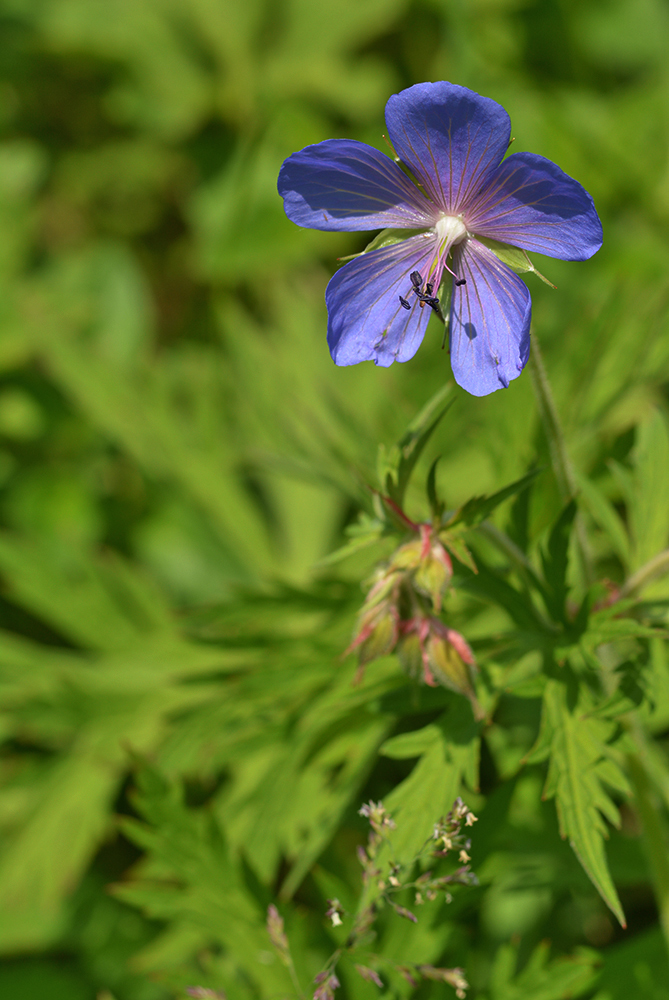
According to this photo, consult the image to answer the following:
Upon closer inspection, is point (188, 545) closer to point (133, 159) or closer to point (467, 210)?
point (133, 159)

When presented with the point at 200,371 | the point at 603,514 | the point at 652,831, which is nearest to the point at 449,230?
the point at 603,514

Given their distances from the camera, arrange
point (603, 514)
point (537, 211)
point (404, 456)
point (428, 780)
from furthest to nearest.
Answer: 1. point (603, 514)
2. point (428, 780)
3. point (404, 456)
4. point (537, 211)

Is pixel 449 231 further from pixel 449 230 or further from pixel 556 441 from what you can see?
pixel 556 441

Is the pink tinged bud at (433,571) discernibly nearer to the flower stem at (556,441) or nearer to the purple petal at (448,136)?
the flower stem at (556,441)

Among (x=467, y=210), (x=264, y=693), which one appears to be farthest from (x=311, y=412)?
(x=467, y=210)

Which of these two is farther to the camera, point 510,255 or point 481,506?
point 481,506
